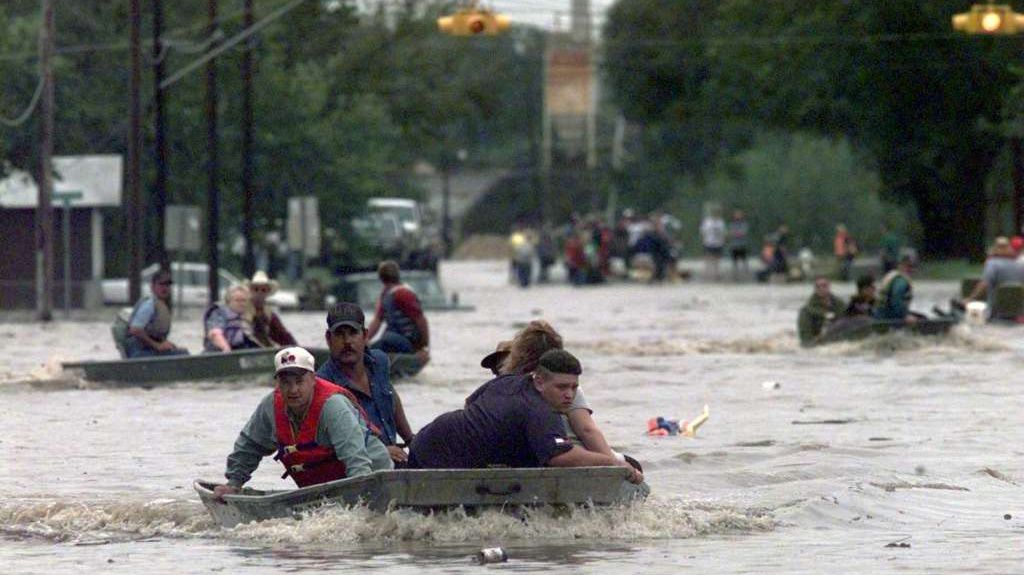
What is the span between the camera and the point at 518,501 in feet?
47.5

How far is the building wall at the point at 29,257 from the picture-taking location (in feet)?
169

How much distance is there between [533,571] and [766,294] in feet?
157

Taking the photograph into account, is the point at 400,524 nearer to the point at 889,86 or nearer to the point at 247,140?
→ the point at 247,140

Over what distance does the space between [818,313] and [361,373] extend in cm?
1993

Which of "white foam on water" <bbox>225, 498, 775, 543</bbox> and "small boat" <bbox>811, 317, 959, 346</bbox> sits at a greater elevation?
"white foam on water" <bbox>225, 498, 775, 543</bbox>

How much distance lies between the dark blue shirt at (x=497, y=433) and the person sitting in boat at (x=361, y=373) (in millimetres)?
614

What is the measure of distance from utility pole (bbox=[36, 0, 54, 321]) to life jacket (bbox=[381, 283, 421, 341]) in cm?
1886

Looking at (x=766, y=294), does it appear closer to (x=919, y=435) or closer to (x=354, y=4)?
(x=354, y=4)

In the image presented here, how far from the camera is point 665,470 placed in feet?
64.0

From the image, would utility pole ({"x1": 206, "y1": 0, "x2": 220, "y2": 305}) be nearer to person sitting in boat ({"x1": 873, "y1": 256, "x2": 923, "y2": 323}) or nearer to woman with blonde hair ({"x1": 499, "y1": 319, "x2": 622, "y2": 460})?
person sitting in boat ({"x1": 873, "y1": 256, "x2": 923, "y2": 323})

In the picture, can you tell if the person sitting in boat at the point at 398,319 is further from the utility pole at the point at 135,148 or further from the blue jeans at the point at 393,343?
the utility pole at the point at 135,148

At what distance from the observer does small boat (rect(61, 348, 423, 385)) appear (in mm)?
27188

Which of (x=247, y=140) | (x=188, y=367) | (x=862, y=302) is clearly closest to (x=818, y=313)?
(x=862, y=302)

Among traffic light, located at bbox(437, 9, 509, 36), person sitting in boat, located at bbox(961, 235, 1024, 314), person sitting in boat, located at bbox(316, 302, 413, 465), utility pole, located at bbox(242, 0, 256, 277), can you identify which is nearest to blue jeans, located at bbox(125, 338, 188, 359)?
traffic light, located at bbox(437, 9, 509, 36)
